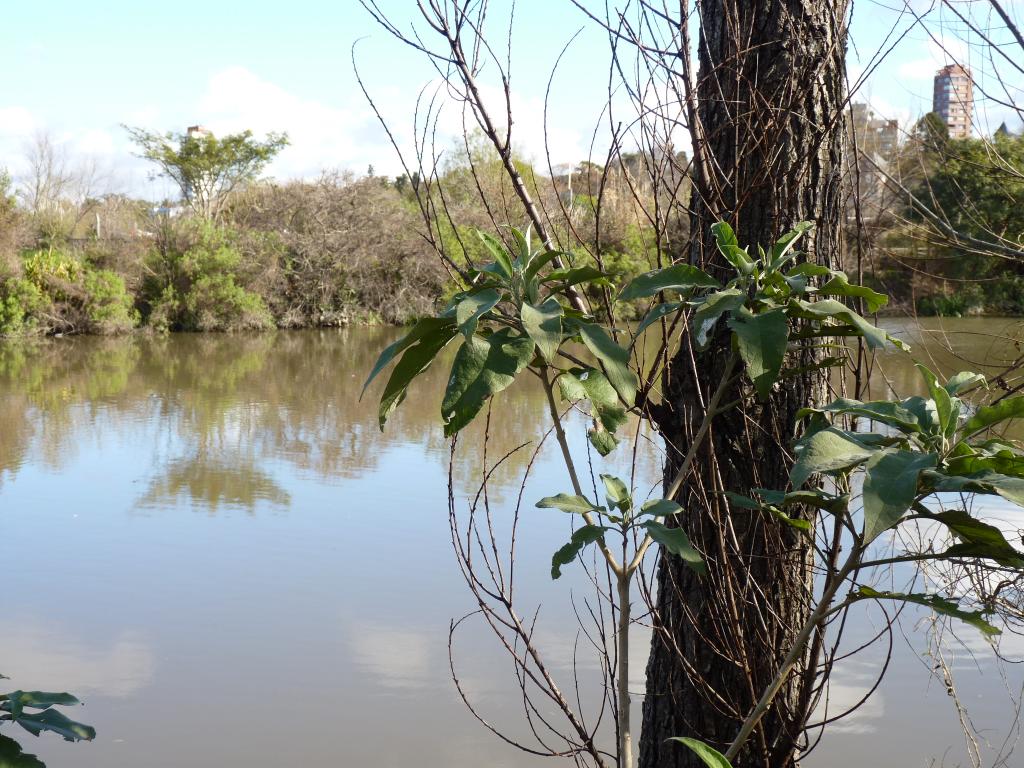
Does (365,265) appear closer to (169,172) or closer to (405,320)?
(405,320)

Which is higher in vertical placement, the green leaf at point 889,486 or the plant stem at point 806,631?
the green leaf at point 889,486

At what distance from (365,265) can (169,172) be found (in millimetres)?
11469

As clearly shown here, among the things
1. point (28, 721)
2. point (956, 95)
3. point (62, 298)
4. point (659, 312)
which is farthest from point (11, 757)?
point (62, 298)

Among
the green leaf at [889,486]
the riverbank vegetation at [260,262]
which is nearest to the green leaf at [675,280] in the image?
the green leaf at [889,486]

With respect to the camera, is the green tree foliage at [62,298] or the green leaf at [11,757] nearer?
the green leaf at [11,757]

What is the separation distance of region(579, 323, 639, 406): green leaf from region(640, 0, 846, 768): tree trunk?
400mm

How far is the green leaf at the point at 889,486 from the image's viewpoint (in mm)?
884

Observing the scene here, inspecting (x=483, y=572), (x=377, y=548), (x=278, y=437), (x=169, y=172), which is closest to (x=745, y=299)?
(x=483, y=572)

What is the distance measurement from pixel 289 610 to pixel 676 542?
10.5 ft

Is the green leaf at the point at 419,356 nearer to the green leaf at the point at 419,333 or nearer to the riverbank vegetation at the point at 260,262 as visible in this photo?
the green leaf at the point at 419,333

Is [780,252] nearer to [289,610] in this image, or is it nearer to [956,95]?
[956,95]

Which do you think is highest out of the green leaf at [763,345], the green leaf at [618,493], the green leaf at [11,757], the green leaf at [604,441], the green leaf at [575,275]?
the green leaf at [575,275]

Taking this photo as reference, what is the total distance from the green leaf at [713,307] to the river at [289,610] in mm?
697

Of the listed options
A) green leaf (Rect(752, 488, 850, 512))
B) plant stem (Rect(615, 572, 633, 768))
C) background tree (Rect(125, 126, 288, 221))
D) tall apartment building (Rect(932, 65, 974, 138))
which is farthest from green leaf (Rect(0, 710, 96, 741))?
background tree (Rect(125, 126, 288, 221))
